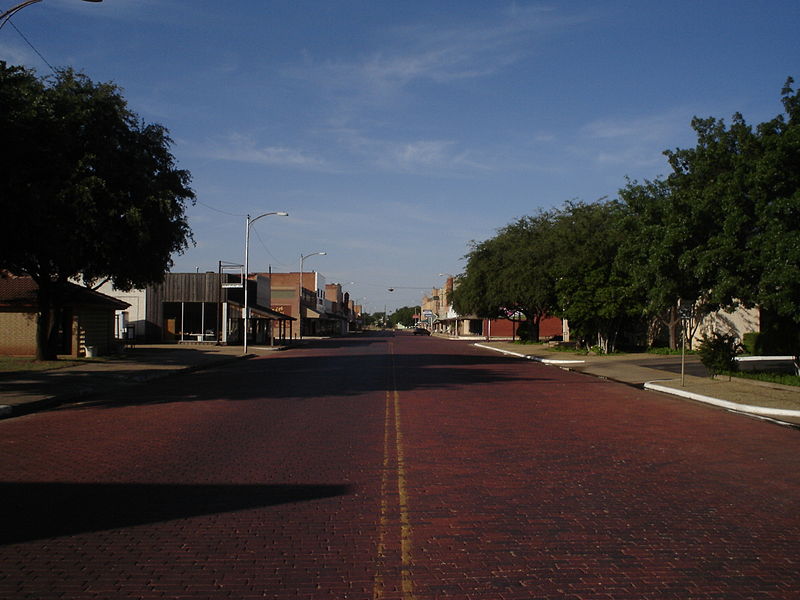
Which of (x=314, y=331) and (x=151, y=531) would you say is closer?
(x=151, y=531)

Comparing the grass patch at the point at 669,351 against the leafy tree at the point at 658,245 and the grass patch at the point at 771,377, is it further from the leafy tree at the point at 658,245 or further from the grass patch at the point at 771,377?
the grass patch at the point at 771,377

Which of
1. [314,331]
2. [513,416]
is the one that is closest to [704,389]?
[513,416]

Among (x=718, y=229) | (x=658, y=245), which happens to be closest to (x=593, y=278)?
(x=658, y=245)

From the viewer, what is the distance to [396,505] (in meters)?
7.50

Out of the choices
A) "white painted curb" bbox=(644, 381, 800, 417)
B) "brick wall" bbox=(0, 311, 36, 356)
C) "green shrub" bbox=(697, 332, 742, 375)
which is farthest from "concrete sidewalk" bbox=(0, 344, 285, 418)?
"green shrub" bbox=(697, 332, 742, 375)

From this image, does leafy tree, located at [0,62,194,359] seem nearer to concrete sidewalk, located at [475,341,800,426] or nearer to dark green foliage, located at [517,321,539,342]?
concrete sidewalk, located at [475,341,800,426]

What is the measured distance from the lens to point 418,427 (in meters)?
13.0

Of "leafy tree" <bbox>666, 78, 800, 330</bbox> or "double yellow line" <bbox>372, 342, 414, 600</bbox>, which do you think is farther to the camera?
"leafy tree" <bbox>666, 78, 800, 330</bbox>

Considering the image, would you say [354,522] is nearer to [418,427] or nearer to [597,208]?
[418,427]

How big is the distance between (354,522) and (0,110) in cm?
1554

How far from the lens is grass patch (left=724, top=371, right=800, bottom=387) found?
2034 cm

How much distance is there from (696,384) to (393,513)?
55.5 ft

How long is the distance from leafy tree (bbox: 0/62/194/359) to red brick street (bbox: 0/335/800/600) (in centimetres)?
976

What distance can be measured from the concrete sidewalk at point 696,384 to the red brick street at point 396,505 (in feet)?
5.19
